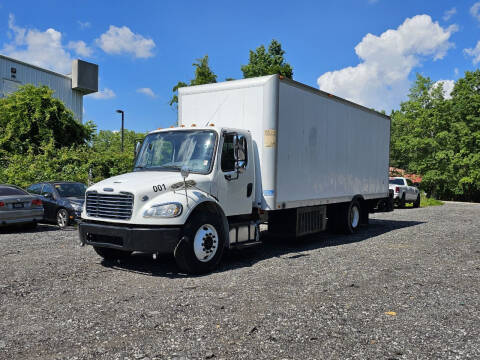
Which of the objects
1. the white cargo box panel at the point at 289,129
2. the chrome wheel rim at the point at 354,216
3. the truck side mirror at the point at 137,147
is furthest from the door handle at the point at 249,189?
the chrome wheel rim at the point at 354,216

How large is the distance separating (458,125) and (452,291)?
40.6 m

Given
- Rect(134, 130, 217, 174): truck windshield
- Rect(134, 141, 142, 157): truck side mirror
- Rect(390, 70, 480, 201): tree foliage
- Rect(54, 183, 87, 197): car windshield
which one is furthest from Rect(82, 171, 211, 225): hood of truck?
Rect(390, 70, 480, 201): tree foliage

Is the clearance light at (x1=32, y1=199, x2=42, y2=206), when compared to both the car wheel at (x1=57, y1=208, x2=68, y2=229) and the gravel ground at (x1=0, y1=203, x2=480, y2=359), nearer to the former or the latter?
the car wheel at (x1=57, y1=208, x2=68, y2=229)

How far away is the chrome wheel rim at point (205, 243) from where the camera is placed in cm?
662

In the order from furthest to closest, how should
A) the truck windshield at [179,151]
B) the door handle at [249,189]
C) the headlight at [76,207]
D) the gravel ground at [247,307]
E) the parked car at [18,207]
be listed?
the headlight at [76,207]
the parked car at [18,207]
the door handle at [249,189]
the truck windshield at [179,151]
the gravel ground at [247,307]

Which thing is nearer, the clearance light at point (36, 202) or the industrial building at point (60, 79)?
the clearance light at point (36, 202)

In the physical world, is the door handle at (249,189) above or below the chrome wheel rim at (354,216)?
above

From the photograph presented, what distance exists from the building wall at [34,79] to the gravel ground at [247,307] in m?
33.3

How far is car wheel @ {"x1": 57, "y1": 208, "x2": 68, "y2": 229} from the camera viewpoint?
41.9ft

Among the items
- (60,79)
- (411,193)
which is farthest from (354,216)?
(60,79)

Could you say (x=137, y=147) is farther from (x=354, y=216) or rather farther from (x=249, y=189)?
(x=354, y=216)

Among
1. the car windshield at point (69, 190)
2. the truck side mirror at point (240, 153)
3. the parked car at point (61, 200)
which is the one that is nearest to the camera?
the truck side mirror at point (240, 153)

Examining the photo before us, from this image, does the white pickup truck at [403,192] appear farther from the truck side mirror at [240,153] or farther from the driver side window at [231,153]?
the driver side window at [231,153]

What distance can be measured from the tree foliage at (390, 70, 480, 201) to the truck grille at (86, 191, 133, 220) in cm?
3991
